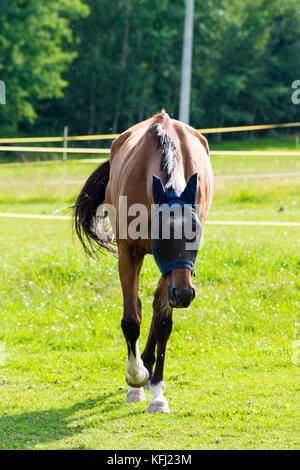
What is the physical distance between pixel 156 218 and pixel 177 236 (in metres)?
0.16

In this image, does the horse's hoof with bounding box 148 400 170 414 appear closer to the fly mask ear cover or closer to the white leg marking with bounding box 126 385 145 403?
the white leg marking with bounding box 126 385 145 403

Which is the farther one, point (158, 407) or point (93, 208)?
point (93, 208)

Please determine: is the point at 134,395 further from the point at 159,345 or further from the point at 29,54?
the point at 29,54

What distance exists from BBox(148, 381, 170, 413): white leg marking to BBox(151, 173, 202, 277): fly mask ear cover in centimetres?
123

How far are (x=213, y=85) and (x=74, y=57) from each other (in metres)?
8.46

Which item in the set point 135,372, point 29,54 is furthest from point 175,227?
point 29,54

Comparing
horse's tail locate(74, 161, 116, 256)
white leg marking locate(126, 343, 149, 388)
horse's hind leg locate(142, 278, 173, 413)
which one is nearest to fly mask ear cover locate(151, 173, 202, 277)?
horse's hind leg locate(142, 278, 173, 413)

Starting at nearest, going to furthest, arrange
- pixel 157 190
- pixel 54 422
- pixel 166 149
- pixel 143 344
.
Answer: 1. pixel 157 190
2. pixel 166 149
3. pixel 54 422
4. pixel 143 344

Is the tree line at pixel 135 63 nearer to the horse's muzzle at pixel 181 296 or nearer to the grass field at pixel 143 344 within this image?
the grass field at pixel 143 344

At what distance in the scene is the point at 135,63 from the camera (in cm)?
3466

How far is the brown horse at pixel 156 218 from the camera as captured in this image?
144 inches

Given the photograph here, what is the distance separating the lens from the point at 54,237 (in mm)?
9562

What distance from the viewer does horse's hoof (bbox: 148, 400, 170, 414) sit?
4.47 meters

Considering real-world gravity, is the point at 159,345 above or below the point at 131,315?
below
